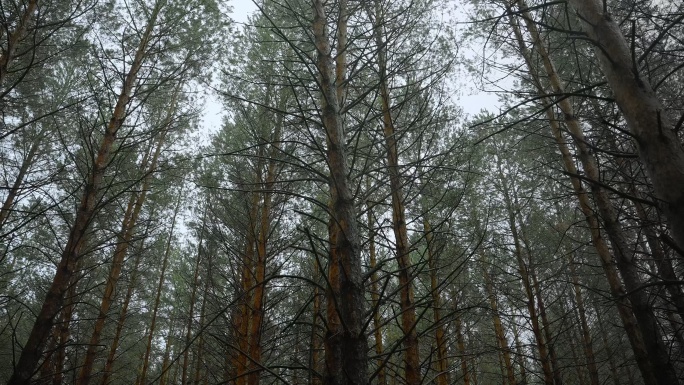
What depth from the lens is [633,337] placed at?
448 centimetres

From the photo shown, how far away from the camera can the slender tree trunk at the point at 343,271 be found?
1636 mm

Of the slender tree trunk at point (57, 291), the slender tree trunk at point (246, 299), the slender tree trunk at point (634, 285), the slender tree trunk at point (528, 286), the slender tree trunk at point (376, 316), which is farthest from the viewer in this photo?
the slender tree trunk at point (528, 286)

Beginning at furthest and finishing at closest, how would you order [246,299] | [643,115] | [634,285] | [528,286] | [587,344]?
[587,344]
[528,286]
[246,299]
[634,285]
[643,115]

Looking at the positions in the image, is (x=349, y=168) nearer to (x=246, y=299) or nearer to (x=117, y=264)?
(x=246, y=299)

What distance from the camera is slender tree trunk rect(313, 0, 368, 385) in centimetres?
164

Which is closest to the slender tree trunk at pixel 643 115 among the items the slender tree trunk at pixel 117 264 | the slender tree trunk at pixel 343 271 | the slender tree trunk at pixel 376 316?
the slender tree trunk at pixel 376 316

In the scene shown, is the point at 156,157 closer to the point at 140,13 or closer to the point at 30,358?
the point at 140,13

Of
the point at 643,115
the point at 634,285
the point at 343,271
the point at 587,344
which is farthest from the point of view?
the point at 587,344

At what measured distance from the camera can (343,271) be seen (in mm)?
1824

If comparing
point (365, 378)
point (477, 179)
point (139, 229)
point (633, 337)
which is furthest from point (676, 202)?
point (139, 229)

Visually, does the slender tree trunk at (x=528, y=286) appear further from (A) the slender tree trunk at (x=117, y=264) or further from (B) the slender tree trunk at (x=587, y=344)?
(A) the slender tree trunk at (x=117, y=264)

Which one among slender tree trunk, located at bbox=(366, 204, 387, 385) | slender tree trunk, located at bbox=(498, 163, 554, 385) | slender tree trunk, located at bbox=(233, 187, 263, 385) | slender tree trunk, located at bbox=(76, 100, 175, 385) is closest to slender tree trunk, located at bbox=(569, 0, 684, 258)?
slender tree trunk, located at bbox=(366, 204, 387, 385)

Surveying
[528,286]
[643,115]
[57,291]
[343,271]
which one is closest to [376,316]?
[528,286]

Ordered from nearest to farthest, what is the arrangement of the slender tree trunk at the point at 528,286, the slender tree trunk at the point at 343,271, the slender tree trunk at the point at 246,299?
1. the slender tree trunk at the point at 343,271
2. the slender tree trunk at the point at 246,299
3. the slender tree trunk at the point at 528,286
